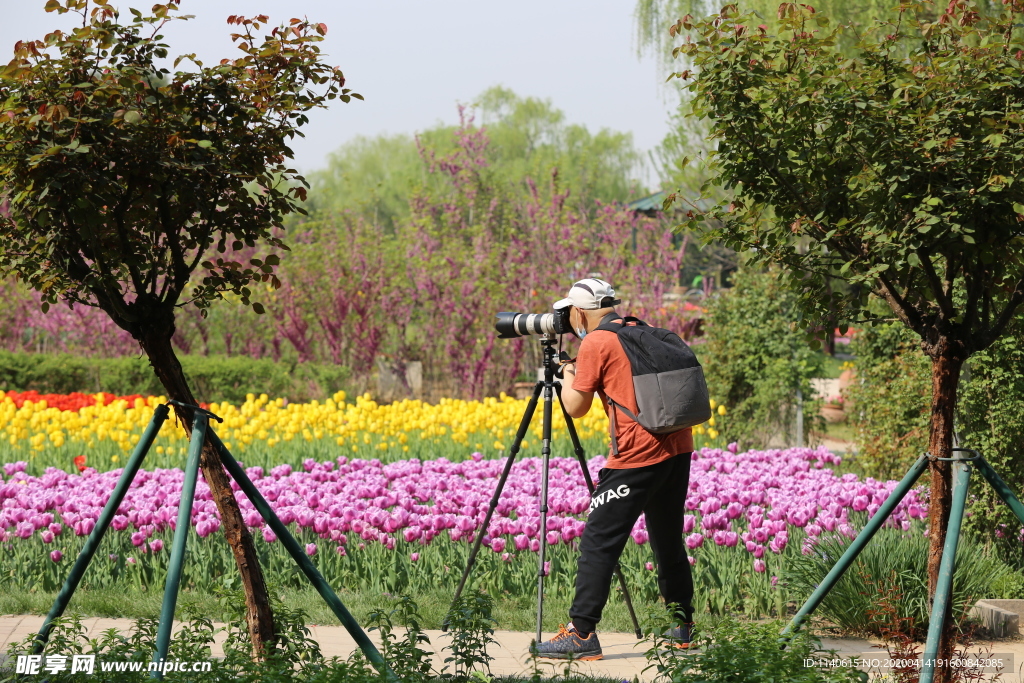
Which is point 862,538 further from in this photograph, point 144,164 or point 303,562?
point 144,164

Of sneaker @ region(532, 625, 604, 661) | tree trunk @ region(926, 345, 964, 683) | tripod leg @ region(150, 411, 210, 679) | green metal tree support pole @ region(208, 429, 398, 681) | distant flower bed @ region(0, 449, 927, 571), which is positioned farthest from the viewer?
distant flower bed @ region(0, 449, 927, 571)

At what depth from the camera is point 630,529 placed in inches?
167

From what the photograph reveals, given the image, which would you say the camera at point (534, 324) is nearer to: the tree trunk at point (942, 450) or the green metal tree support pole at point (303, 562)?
the green metal tree support pole at point (303, 562)

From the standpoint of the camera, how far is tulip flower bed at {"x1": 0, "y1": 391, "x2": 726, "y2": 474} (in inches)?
286

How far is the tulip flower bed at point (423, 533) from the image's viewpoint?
5340 millimetres

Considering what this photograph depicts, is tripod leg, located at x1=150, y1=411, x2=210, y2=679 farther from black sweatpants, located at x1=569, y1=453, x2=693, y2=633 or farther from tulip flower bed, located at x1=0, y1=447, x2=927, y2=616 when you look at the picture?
tulip flower bed, located at x1=0, y1=447, x2=927, y2=616

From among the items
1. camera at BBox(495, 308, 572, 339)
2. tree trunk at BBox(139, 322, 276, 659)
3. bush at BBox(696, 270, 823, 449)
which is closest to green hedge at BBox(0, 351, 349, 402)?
bush at BBox(696, 270, 823, 449)

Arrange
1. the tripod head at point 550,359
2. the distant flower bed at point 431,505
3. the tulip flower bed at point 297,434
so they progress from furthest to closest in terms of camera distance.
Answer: the tulip flower bed at point 297,434 → the distant flower bed at point 431,505 → the tripod head at point 550,359

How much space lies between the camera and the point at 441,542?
5598 mm

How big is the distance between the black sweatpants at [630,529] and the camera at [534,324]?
0.71 metres

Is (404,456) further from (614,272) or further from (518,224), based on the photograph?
(518,224)

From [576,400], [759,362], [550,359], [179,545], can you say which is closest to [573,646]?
[576,400]

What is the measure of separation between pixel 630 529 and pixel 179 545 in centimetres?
188

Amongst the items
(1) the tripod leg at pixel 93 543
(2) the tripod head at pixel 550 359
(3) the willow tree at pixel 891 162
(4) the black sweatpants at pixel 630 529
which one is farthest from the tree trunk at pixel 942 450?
(1) the tripod leg at pixel 93 543
